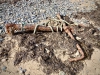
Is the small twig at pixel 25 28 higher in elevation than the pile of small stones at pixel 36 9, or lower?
higher

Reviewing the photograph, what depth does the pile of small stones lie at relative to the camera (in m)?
6.50

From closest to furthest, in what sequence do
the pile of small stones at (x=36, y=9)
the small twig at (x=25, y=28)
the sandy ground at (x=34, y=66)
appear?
the sandy ground at (x=34, y=66), the small twig at (x=25, y=28), the pile of small stones at (x=36, y=9)

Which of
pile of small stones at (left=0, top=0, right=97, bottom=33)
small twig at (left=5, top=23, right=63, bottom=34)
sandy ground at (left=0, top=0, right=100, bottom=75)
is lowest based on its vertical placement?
sandy ground at (left=0, top=0, right=100, bottom=75)

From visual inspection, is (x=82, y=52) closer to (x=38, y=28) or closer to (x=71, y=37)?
(x=71, y=37)

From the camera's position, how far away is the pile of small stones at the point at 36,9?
21.3ft

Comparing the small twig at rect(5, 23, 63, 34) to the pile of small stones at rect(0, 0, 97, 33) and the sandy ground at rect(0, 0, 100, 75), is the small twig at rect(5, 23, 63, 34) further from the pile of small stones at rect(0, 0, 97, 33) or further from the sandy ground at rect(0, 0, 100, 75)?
the pile of small stones at rect(0, 0, 97, 33)

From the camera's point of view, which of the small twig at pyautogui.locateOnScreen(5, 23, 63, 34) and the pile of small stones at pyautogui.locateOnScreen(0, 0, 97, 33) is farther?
the pile of small stones at pyautogui.locateOnScreen(0, 0, 97, 33)

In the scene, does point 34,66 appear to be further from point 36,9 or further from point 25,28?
point 36,9

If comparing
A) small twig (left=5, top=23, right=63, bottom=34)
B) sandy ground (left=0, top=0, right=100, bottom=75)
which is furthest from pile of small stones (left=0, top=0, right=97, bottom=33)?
sandy ground (left=0, top=0, right=100, bottom=75)

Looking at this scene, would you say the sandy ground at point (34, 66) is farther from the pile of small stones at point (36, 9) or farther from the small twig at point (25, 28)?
the pile of small stones at point (36, 9)

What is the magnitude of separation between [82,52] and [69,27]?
49.0 inches

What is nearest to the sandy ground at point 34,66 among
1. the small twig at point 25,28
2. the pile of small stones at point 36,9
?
the small twig at point 25,28

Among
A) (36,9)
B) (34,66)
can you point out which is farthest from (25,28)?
(36,9)

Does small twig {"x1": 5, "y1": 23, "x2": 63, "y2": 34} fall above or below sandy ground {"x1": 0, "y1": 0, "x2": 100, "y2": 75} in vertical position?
above
